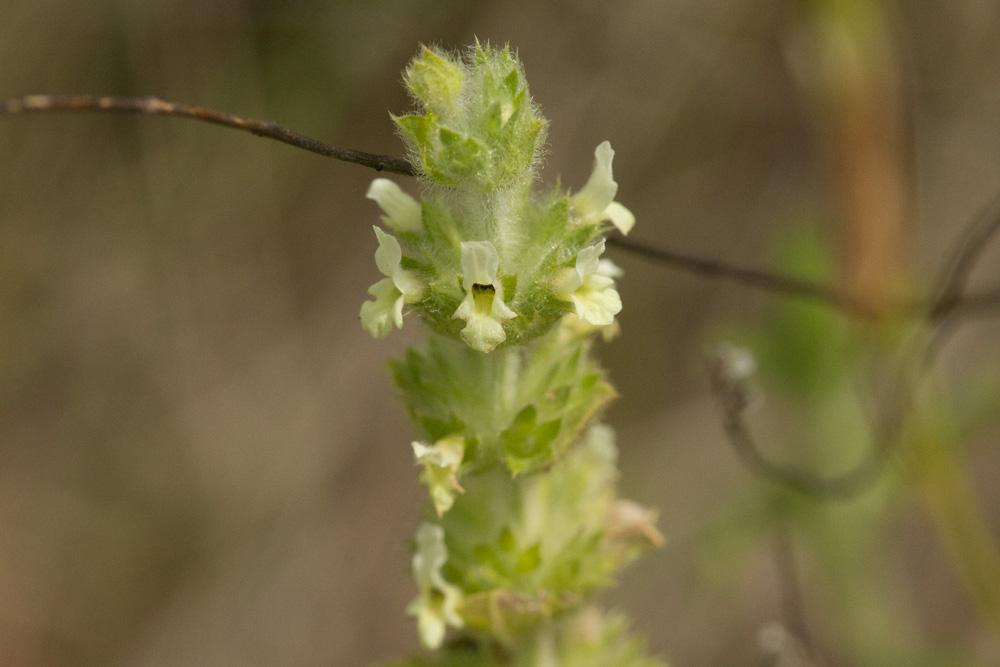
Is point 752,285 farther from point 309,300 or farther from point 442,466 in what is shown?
point 309,300

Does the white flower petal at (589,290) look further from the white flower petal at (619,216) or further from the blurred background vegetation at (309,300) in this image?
the blurred background vegetation at (309,300)

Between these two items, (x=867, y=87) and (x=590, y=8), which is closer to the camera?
(x=867, y=87)

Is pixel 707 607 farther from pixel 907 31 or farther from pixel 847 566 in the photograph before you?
pixel 907 31

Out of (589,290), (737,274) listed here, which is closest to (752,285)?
(737,274)

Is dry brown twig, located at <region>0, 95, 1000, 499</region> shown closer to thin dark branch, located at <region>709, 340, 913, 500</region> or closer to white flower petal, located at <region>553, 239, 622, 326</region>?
thin dark branch, located at <region>709, 340, 913, 500</region>

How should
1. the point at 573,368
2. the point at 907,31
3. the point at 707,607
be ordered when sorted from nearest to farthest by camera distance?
the point at 573,368
the point at 707,607
the point at 907,31

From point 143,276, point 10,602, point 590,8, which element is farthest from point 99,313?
point 590,8
